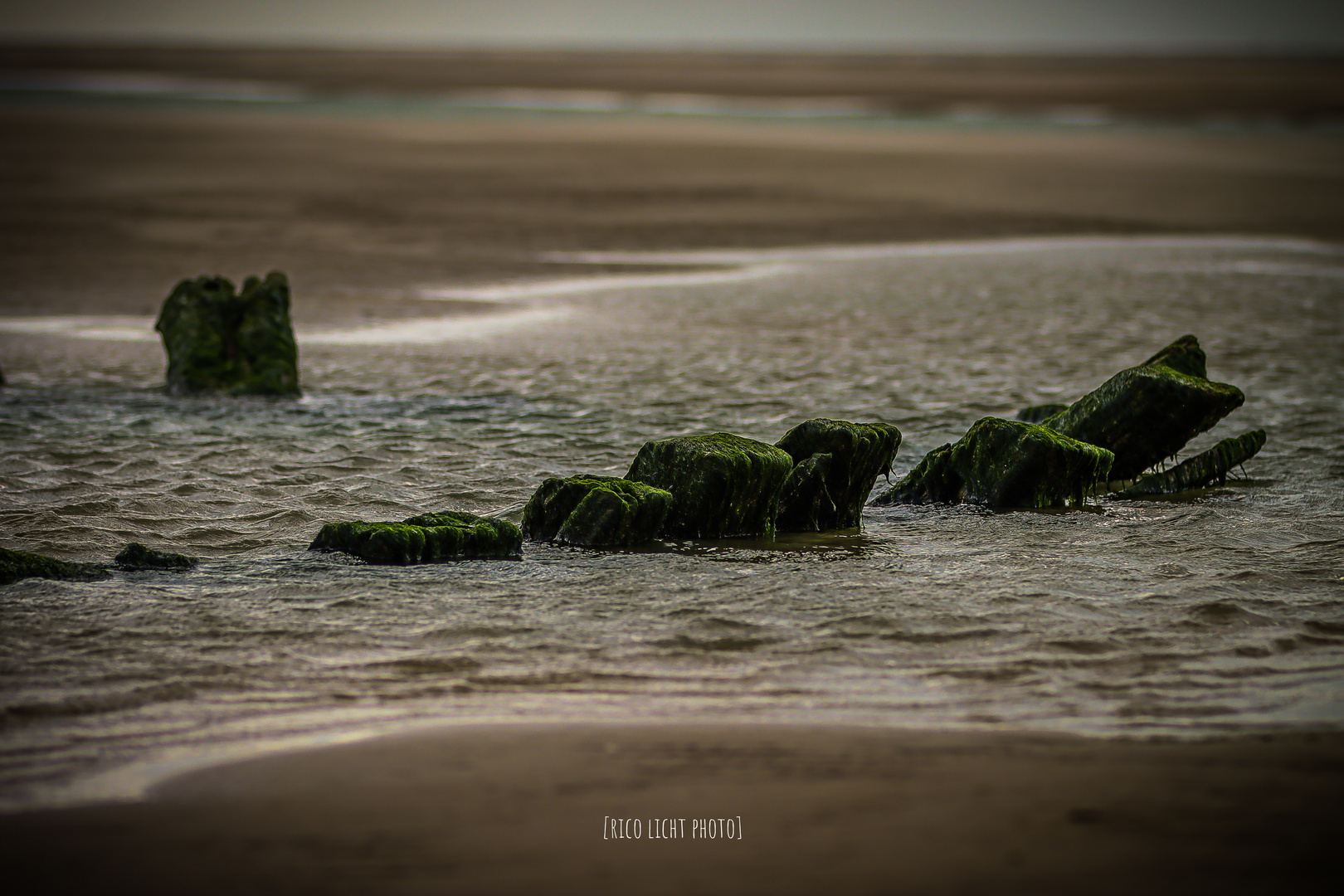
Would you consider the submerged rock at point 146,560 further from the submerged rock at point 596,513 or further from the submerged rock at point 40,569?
the submerged rock at point 596,513

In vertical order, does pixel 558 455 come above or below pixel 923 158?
below

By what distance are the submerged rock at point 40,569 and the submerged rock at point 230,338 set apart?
14.3ft

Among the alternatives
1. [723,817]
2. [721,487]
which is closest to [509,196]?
[721,487]

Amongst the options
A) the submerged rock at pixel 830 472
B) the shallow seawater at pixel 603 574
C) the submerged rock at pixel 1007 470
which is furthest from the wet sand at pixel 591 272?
the submerged rock at pixel 1007 470

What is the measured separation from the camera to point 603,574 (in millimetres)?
6496

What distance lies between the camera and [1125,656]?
17.8 feet

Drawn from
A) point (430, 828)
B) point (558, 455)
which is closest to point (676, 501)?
point (558, 455)

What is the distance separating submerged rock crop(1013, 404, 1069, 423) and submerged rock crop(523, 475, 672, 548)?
3676 mm

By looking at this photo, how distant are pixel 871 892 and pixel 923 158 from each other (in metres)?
30.8

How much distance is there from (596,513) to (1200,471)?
4.13 metres

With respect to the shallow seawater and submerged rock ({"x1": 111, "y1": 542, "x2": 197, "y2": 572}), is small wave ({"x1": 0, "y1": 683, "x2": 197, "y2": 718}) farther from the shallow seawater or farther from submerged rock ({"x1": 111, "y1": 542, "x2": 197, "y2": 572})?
submerged rock ({"x1": 111, "y1": 542, "x2": 197, "y2": 572})

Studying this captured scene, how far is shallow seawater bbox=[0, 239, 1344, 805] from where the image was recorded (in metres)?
4.95

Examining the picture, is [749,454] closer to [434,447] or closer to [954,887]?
[434,447]

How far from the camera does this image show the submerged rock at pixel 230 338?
34.7 ft
